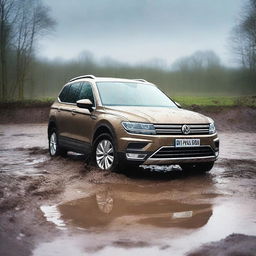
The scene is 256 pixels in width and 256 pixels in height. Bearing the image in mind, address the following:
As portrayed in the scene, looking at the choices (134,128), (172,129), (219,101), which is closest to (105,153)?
(134,128)

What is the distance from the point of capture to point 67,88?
11.3m

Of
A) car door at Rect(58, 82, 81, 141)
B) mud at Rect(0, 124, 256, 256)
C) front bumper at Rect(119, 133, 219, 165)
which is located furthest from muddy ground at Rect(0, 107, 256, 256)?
car door at Rect(58, 82, 81, 141)

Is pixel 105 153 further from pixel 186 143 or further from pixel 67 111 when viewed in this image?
pixel 67 111

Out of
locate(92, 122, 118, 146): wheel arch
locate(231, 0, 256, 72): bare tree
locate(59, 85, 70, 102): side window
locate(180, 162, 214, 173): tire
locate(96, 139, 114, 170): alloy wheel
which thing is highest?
locate(231, 0, 256, 72): bare tree

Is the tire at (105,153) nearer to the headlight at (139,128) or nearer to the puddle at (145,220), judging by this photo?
the headlight at (139,128)

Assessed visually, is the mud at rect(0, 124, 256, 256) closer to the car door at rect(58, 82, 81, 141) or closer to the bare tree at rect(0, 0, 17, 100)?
the car door at rect(58, 82, 81, 141)

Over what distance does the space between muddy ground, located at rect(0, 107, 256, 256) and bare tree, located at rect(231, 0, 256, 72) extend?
84.8ft

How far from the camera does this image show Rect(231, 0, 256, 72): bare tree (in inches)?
1348

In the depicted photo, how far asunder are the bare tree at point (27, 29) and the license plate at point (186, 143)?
27.9 meters

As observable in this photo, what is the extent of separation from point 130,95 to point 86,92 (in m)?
1.02

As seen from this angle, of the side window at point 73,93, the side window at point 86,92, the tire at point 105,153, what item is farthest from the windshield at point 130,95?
the side window at point 73,93

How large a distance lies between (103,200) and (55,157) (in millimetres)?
4675

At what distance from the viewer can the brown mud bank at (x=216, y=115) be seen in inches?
1027

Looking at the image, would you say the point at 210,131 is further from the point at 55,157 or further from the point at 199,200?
the point at 55,157
